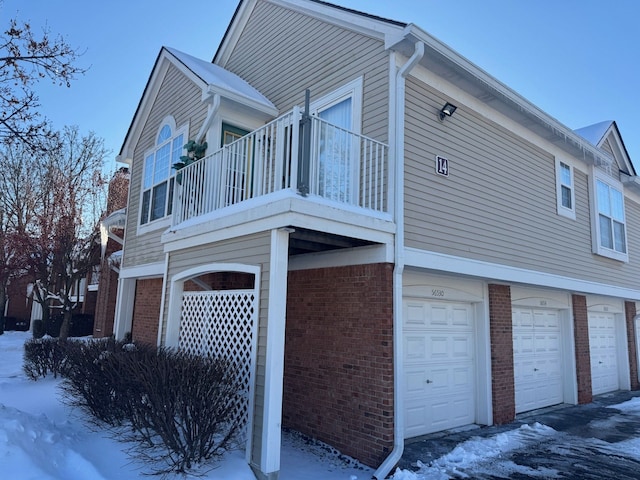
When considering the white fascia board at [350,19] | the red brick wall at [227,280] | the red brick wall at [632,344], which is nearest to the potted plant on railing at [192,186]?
the red brick wall at [227,280]

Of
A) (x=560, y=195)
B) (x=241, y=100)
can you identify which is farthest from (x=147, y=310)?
(x=560, y=195)

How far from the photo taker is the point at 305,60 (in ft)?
28.4

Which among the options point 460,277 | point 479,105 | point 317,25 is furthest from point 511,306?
point 317,25

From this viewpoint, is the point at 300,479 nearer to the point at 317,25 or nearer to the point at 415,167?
the point at 415,167

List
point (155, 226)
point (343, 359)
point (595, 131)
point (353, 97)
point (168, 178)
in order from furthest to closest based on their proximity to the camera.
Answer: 1. point (595, 131)
2. point (155, 226)
3. point (168, 178)
4. point (353, 97)
5. point (343, 359)

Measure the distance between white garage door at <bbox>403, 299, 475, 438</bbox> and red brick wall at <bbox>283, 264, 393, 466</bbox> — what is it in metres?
1.22

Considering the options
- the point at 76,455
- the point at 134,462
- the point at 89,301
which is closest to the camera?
the point at 76,455

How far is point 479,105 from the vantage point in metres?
8.35

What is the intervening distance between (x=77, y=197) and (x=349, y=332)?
16975 mm

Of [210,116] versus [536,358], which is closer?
[210,116]

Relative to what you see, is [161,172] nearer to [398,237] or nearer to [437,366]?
[398,237]

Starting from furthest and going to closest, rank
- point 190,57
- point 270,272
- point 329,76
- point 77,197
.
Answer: point 77,197
point 190,57
point 329,76
point 270,272

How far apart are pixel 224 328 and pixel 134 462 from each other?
1.89 metres

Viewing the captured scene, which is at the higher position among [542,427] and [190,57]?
[190,57]
